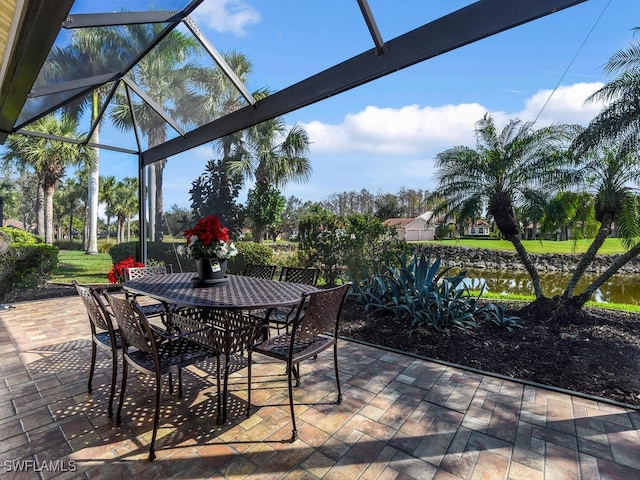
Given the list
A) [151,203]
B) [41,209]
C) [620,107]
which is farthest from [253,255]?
[41,209]

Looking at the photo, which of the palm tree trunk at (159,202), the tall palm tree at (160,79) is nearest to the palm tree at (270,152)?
the palm tree trunk at (159,202)

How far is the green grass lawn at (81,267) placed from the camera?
672 centimetres

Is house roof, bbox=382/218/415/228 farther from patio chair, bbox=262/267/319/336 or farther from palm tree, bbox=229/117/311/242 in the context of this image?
palm tree, bbox=229/117/311/242

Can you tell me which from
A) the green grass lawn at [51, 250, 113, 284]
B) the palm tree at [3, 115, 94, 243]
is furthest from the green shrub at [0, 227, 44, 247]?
the palm tree at [3, 115, 94, 243]

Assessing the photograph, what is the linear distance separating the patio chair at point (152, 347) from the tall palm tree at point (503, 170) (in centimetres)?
450

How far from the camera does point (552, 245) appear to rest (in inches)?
245

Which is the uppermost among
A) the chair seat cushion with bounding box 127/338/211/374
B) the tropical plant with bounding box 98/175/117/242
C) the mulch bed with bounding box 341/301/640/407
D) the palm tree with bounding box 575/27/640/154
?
the tropical plant with bounding box 98/175/117/242

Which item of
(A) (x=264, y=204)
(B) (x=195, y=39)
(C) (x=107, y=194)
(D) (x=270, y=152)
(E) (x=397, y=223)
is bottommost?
(E) (x=397, y=223)

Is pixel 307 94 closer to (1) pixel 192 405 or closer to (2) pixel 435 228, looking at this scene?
(1) pixel 192 405

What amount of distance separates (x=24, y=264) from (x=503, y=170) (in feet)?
27.1

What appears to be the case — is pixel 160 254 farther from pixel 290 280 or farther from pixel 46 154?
pixel 290 280

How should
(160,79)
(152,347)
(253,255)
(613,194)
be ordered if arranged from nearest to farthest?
(152,347), (613,194), (160,79), (253,255)

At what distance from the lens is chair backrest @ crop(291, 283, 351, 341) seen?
1.85m

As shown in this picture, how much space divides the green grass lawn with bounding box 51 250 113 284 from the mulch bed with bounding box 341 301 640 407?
21.5 ft
